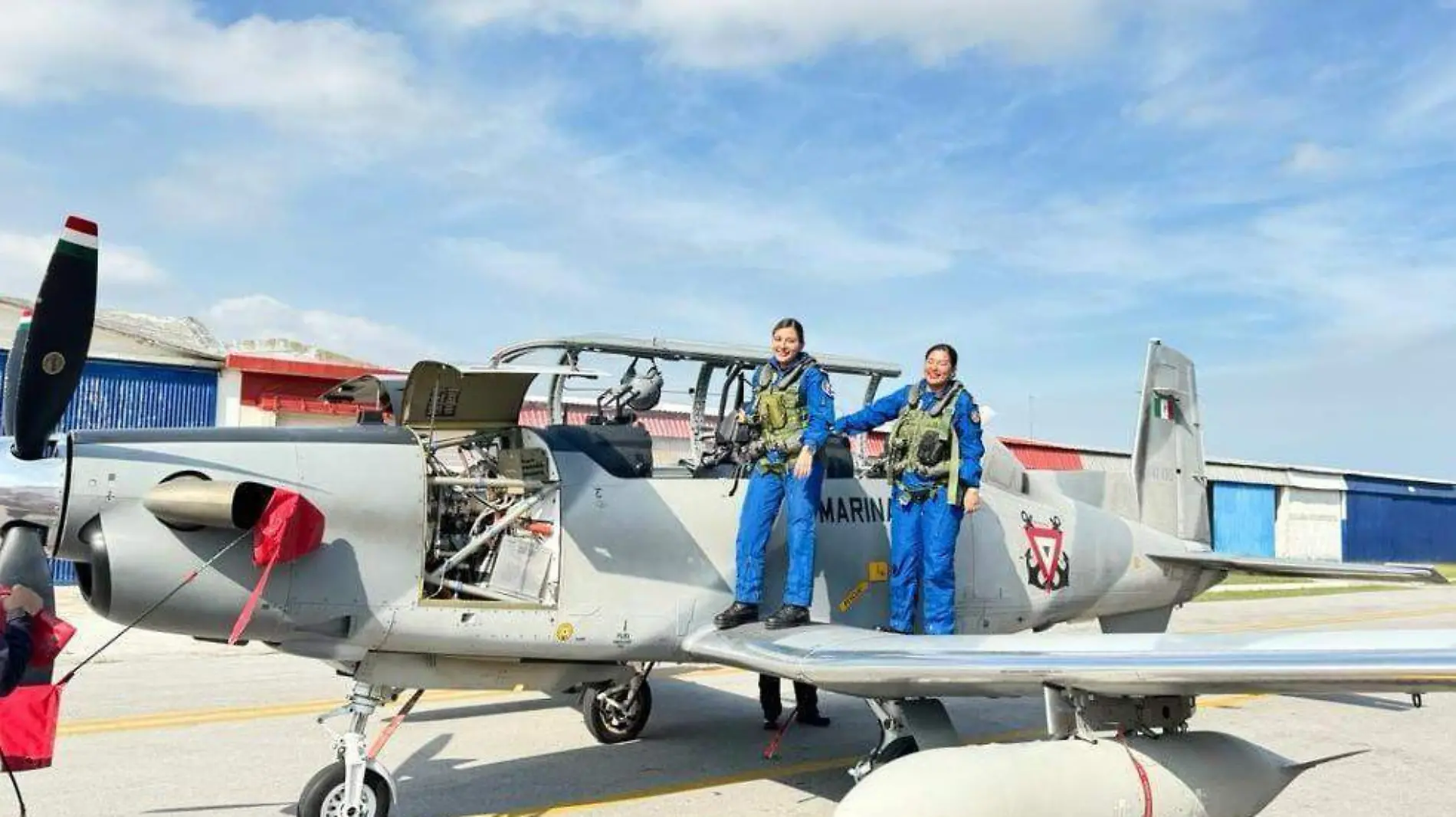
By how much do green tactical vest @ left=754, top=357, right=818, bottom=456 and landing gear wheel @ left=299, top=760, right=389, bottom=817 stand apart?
2.77 meters

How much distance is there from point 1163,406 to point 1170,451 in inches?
17.1

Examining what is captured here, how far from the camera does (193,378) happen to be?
63.8 feet

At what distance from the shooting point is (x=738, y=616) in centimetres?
623

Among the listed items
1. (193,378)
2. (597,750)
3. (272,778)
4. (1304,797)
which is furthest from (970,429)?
(193,378)

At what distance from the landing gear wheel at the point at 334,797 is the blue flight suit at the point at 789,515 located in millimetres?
2182

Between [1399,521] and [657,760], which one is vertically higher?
[1399,521]

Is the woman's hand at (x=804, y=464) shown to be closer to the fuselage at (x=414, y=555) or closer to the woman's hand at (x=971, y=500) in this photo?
the fuselage at (x=414, y=555)

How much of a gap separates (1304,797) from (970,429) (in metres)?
2.92

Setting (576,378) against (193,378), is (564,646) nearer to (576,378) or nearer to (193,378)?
(576,378)

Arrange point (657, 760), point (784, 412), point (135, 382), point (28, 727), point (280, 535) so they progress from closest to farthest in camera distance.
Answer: point (28, 727)
point (280, 535)
point (784, 412)
point (657, 760)
point (135, 382)

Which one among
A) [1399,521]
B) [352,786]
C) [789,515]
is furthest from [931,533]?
[1399,521]

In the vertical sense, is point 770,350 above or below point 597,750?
above

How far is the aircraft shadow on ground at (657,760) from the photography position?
6270 millimetres

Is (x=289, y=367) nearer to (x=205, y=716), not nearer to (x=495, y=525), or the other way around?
(x=205, y=716)
